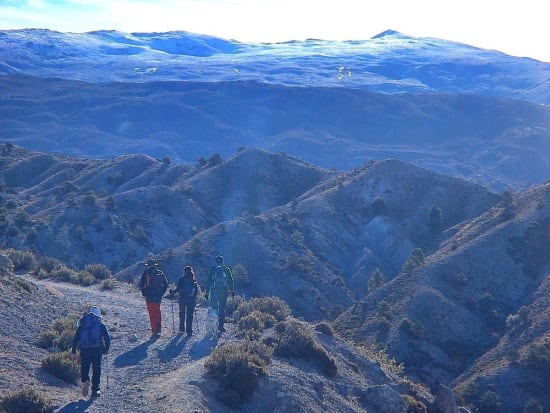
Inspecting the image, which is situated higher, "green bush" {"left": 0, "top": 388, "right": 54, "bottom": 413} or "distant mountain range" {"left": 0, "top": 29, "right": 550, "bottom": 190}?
"green bush" {"left": 0, "top": 388, "right": 54, "bottom": 413}

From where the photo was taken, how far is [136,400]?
14016mm

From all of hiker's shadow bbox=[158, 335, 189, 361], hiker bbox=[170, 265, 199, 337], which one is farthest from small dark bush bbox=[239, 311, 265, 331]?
hiker's shadow bbox=[158, 335, 189, 361]

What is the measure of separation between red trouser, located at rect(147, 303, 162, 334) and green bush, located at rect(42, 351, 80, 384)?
4.19 m

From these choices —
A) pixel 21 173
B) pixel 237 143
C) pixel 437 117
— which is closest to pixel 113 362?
pixel 21 173

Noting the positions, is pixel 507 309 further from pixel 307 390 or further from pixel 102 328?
pixel 102 328

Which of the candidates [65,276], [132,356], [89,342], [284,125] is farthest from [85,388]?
[284,125]

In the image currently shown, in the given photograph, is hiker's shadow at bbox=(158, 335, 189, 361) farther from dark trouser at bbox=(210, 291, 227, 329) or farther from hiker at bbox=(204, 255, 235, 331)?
hiker at bbox=(204, 255, 235, 331)

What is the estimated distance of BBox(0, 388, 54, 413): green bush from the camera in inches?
478

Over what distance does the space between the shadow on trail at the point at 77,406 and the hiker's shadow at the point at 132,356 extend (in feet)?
9.67

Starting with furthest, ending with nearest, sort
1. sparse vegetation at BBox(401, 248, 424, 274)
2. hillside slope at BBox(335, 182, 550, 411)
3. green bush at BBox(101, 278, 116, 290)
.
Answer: sparse vegetation at BBox(401, 248, 424, 274), hillside slope at BBox(335, 182, 550, 411), green bush at BBox(101, 278, 116, 290)

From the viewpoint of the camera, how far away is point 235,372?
1516 centimetres

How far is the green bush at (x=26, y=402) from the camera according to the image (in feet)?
39.8

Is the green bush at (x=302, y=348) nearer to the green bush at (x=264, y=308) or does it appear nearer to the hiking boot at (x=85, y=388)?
the green bush at (x=264, y=308)

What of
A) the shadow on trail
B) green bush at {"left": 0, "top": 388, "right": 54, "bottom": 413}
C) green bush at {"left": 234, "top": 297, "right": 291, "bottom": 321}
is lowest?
green bush at {"left": 234, "top": 297, "right": 291, "bottom": 321}
